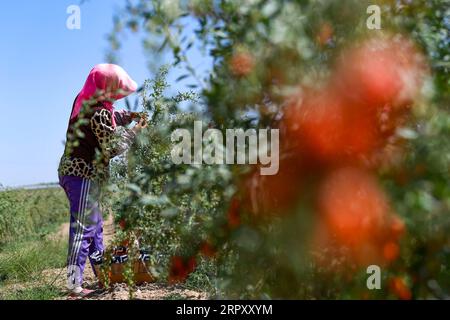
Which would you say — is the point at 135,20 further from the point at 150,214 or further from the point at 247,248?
the point at 150,214

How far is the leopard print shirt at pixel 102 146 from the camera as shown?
10.7 ft

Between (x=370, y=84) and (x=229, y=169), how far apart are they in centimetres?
45

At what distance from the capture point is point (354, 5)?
159 centimetres

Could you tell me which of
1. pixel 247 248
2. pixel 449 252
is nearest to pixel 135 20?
pixel 247 248

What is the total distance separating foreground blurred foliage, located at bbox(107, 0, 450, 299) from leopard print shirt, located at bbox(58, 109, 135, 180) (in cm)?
150

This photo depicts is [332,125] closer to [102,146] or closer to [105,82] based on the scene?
[102,146]

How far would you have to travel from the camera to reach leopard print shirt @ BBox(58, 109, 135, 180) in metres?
3.26

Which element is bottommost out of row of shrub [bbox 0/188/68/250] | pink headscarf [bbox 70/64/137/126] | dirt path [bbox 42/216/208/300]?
dirt path [bbox 42/216/208/300]

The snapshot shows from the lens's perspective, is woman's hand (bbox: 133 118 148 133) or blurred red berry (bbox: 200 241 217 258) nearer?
blurred red berry (bbox: 200 241 217 258)

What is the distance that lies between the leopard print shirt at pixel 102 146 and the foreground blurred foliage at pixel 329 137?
1503 mm

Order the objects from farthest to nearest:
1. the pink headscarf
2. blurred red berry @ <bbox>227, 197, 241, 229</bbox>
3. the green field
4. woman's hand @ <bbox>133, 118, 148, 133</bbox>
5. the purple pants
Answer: the green field, the purple pants, the pink headscarf, woman's hand @ <bbox>133, 118, 148, 133</bbox>, blurred red berry @ <bbox>227, 197, 241, 229</bbox>

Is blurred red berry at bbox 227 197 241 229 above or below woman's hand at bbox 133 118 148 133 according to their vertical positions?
below

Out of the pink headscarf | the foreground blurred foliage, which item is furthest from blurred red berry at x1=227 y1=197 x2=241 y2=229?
the pink headscarf

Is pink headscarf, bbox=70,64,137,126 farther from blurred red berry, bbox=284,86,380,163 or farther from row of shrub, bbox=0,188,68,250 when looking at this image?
row of shrub, bbox=0,188,68,250
